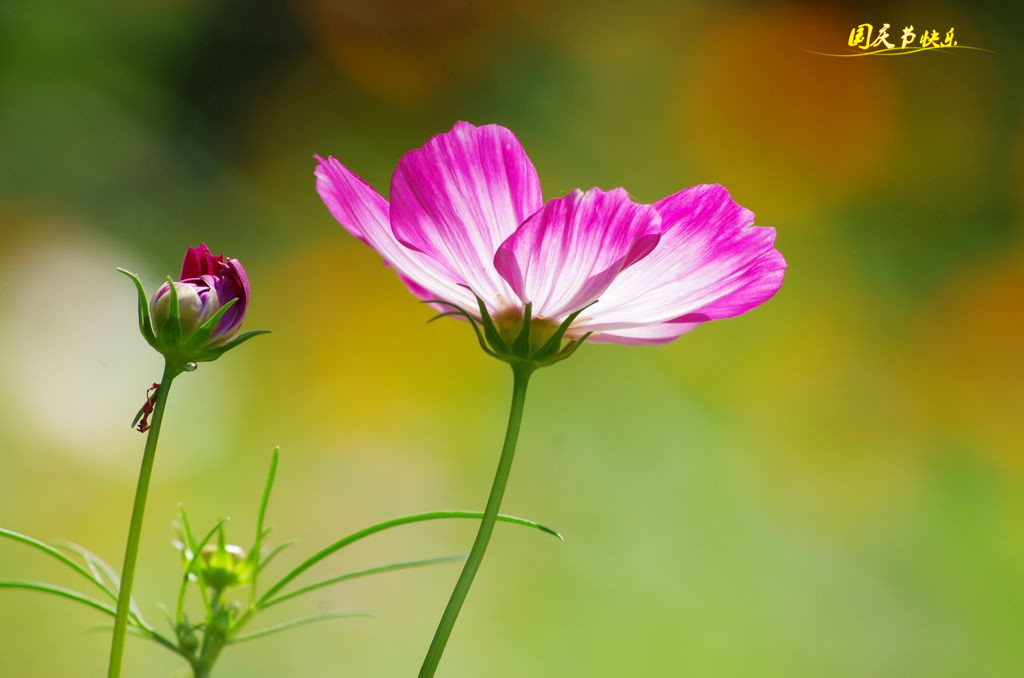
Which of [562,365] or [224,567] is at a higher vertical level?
[562,365]

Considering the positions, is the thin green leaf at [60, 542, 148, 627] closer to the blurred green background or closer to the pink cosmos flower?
the pink cosmos flower

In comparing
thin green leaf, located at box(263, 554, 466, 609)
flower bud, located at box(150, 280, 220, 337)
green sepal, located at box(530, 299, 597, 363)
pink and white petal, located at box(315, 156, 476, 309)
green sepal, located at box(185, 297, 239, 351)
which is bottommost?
thin green leaf, located at box(263, 554, 466, 609)

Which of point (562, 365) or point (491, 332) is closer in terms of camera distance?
point (491, 332)

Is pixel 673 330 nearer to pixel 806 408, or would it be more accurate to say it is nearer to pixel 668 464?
pixel 668 464

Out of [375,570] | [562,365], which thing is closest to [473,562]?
[375,570]

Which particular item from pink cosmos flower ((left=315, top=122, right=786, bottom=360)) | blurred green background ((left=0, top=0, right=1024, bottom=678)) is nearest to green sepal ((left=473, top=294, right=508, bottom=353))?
pink cosmos flower ((left=315, top=122, right=786, bottom=360))

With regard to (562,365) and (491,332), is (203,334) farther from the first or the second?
(562,365)

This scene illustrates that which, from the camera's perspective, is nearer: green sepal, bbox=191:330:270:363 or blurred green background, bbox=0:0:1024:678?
green sepal, bbox=191:330:270:363

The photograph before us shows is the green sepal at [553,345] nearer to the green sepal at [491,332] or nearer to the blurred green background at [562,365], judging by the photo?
the green sepal at [491,332]

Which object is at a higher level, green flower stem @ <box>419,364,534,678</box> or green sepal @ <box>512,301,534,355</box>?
green sepal @ <box>512,301,534,355</box>
